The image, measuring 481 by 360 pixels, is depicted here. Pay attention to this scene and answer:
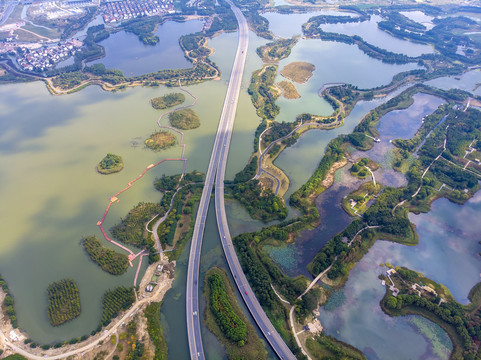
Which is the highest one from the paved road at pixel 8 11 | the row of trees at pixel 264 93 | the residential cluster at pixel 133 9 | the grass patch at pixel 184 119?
the residential cluster at pixel 133 9

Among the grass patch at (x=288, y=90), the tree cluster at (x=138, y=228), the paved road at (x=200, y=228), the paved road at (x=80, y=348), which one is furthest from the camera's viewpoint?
the grass patch at (x=288, y=90)

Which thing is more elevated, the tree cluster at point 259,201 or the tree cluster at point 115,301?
the tree cluster at point 259,201

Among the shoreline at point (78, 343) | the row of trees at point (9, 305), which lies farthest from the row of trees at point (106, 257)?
the row of trees at point (9, 305)

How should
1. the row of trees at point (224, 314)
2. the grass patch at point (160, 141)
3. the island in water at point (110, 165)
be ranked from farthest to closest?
1. the grass patch at point (160, 141)
2. the island in water at point (110, 165)
3. the row of trees at point (224, 314)

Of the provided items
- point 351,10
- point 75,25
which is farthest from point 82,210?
point 351,10

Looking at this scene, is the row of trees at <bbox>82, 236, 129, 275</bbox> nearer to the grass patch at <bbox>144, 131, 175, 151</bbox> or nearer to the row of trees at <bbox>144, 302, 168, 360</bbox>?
the row of trees at <bbox>144, 302, 168, 360</bbox>

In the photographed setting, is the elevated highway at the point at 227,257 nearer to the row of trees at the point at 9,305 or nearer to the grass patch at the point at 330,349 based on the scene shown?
the grass patch at the point at 330,349

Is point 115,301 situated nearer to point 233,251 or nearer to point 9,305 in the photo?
point 9,305

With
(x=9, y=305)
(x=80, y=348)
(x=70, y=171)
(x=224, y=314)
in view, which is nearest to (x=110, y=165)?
(x=70, y=171)
